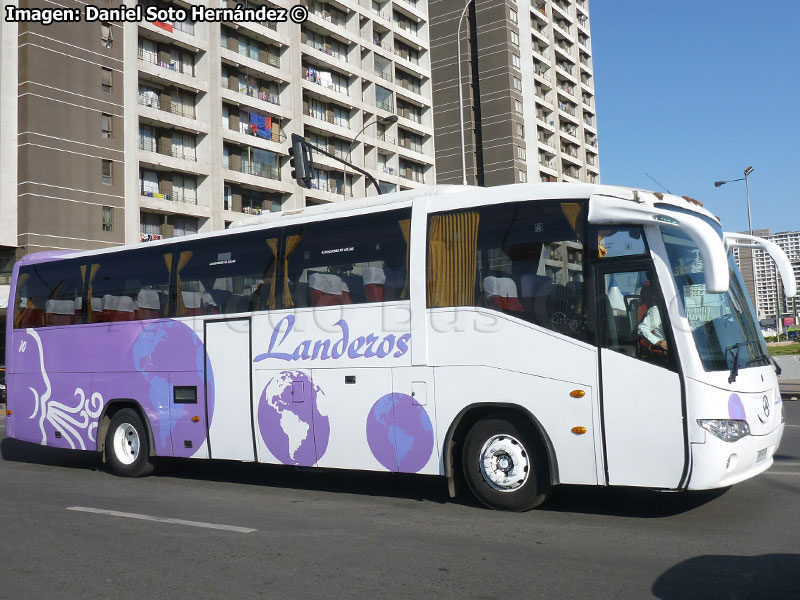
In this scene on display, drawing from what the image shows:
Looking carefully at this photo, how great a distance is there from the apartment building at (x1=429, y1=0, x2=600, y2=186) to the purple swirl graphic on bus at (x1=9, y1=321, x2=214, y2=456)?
5715 centimetres

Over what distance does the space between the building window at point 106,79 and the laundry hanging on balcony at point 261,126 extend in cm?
1014

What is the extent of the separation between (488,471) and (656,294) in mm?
2347

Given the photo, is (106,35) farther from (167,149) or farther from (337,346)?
(337,346)

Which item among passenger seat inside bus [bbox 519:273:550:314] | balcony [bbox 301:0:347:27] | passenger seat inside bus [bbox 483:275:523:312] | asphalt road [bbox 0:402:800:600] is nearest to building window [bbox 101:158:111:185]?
balcony [bbox 301:0:347:27]

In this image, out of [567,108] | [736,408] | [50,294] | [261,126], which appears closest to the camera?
[736,408]

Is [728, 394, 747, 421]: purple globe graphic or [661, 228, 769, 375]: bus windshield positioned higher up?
[661, 228, 769, 375]: bus windshield

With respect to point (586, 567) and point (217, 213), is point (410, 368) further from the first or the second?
point (217, 213)

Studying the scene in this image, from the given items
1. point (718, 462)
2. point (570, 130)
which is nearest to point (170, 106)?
point (718, 462)

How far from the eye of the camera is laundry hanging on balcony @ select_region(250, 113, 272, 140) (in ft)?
163

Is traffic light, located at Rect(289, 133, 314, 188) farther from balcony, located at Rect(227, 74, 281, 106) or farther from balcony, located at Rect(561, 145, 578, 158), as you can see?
balcony, located at Rect(561, 145, 578, 158)

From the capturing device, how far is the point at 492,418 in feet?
26.1

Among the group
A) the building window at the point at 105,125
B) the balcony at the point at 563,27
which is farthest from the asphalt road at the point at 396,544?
the balcony at the point at 563,27

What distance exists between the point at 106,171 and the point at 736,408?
129ft

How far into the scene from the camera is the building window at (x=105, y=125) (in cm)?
4097
